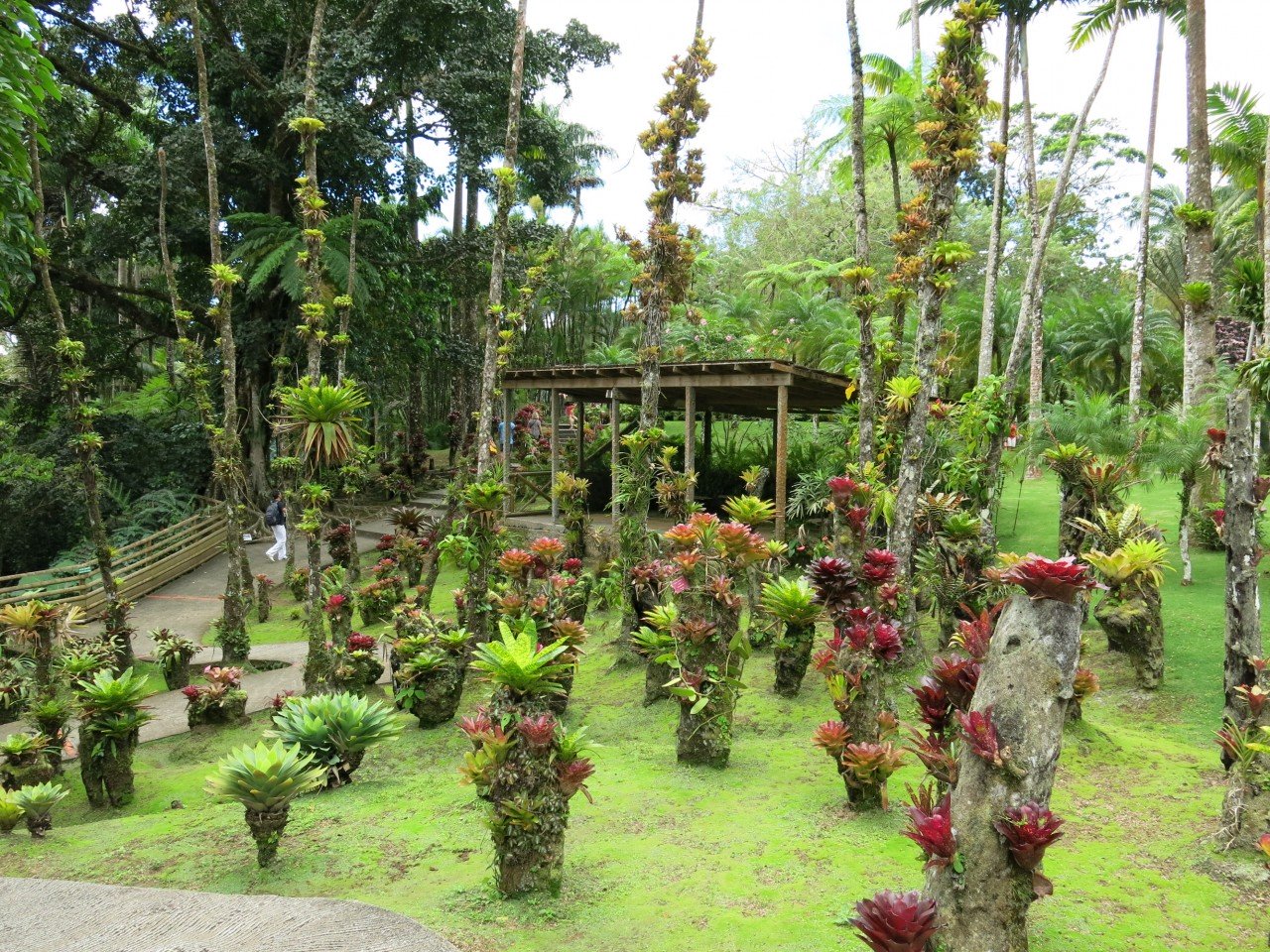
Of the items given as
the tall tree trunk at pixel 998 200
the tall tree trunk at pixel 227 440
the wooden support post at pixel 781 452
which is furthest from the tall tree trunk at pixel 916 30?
the tall tree trunk at pixel 227 440

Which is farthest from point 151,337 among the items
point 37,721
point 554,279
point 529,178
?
point 37,721

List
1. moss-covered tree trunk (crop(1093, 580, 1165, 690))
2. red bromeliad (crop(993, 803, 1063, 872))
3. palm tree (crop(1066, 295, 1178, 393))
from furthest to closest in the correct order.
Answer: palm tree (crop(1066, 295, 1178, 393)) < moss-covered tree trunk (crop(1093, 580, 1165, 690)) < red bromeliad (crop(993, 803, 1063, 872))

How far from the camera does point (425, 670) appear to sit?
7633mm

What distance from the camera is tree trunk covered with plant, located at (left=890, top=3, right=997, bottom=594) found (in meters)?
7.76

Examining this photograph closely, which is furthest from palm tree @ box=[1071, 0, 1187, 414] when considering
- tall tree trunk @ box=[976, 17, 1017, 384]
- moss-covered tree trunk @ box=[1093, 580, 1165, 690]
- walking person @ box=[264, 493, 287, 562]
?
walking person @ box=[264, 493, 287, 562]

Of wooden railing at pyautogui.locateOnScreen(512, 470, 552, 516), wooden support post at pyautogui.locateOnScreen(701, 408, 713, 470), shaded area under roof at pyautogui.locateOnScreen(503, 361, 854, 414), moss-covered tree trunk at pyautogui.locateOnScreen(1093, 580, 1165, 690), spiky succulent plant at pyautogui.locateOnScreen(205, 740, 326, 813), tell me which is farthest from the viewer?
wooden railing at pyautogui.locateOnScreen(512, 470, 552, 516)

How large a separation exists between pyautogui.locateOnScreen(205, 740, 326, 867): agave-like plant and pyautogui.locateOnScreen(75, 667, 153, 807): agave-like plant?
251 cm

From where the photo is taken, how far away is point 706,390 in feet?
50.0

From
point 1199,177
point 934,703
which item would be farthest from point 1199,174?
point 934,703

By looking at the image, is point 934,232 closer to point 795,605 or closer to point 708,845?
point 795,605

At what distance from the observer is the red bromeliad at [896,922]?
109 inches

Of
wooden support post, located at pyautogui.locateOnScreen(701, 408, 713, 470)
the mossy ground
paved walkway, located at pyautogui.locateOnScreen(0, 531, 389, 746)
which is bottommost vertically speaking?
paved walkway, located at pyautogui.locateOnScreen(0, 531, 389, 746)

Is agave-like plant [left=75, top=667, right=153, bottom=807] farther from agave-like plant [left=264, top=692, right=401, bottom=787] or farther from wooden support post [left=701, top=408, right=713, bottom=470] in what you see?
wooden support post [left=701, top=408, right=713, bottom=470]

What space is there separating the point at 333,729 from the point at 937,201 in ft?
23.0
